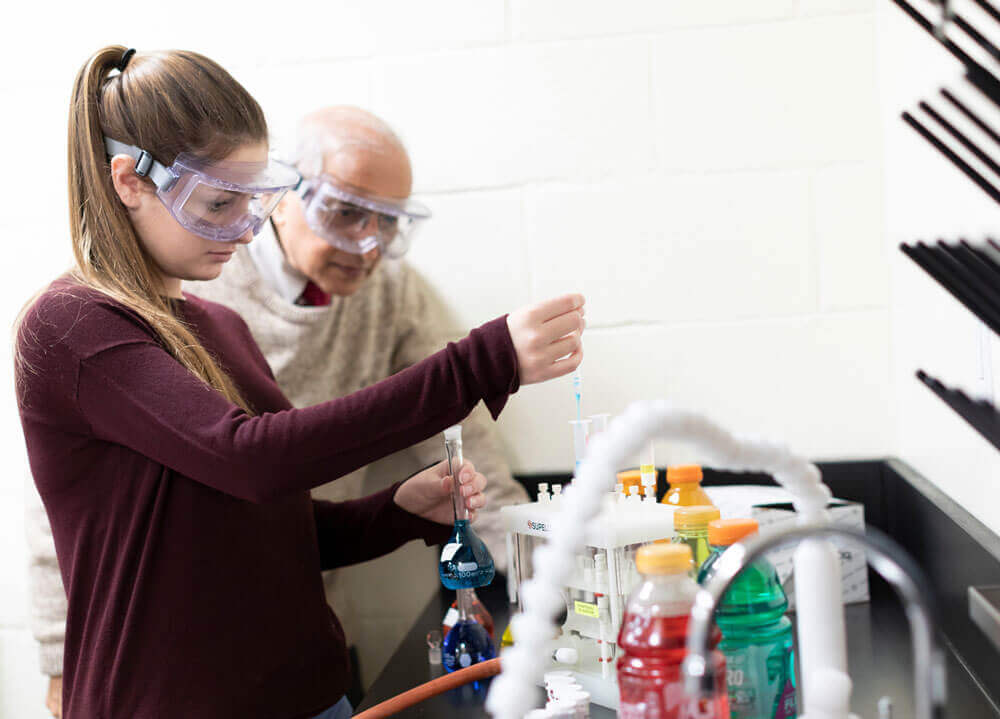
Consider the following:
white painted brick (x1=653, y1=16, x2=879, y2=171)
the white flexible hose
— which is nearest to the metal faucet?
the white flexible hose

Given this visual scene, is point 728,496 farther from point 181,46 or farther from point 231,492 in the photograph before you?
point 181,46

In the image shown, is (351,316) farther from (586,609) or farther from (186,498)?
(586,609)

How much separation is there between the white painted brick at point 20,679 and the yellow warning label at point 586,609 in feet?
4.62

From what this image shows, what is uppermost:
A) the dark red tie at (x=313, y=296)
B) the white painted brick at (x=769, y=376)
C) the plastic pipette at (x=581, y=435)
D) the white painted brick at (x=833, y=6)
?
the white painted brick at (x=833, y=6)

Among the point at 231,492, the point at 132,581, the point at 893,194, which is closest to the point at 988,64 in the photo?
the point at 893,194

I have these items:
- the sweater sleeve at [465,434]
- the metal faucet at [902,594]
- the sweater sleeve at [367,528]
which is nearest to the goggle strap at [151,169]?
the sweater sleeve at [367,528]

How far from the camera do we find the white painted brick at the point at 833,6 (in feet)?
5.83

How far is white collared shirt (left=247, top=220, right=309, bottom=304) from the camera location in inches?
72.1

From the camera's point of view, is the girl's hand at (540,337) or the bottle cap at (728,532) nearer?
the bottle cap at (728,532)

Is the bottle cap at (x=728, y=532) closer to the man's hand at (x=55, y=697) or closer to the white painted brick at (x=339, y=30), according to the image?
the white painted brick at (x=339, y=30)

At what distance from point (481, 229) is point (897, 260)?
31.2 inches

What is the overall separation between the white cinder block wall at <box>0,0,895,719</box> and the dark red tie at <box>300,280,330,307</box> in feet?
0.66

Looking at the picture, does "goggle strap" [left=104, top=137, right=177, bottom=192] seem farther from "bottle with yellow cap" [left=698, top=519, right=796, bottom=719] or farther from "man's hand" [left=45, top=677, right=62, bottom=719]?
"man's hand" [left=45, top=677, right=62, bottom=719]

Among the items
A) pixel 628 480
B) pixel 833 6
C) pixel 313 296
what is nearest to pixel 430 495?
pixel 628 480
